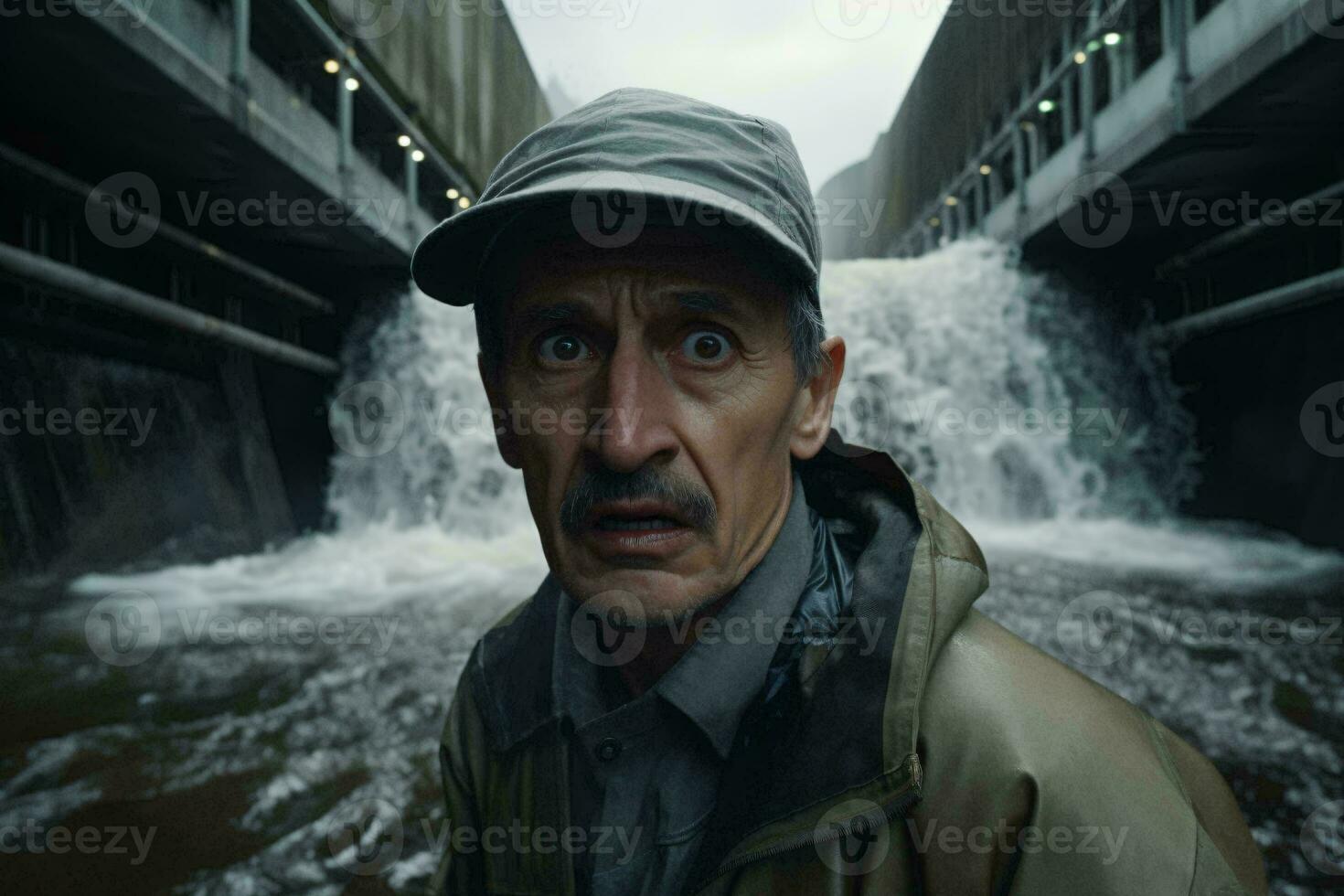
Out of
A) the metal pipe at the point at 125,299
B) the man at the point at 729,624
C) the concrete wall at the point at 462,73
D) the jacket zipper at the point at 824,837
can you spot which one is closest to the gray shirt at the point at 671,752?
the man at the point at 729,624

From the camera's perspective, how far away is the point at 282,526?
31.7ft

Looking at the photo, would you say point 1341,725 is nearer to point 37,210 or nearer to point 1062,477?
point 1062,477

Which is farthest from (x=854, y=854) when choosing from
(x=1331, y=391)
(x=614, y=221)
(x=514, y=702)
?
(x=1331, y=391)

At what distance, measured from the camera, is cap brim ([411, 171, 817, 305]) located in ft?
3.69

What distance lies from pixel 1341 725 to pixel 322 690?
17.5ft

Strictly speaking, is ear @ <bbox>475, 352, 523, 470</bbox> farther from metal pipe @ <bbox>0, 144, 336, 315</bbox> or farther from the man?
metal pipe @ <bbox>0, 144, 336, 315</bbox>

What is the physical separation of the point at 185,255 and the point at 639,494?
8.32 m

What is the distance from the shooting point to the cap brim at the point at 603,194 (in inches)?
44.3

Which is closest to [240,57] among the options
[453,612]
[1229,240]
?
[453,612]

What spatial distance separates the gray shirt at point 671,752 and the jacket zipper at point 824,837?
14 cm

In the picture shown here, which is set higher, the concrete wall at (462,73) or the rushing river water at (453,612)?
the concrete wall at (462,73)

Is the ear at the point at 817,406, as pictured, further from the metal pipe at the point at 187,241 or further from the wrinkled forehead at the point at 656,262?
the metal pipe at the point at 187,241

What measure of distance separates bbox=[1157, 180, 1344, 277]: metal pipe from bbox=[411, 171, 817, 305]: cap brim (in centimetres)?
814

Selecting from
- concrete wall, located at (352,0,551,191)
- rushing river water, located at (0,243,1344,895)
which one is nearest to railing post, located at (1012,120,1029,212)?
rushing river water, located at (0,243,1344,895)
